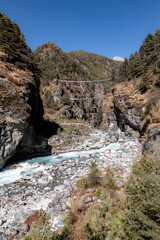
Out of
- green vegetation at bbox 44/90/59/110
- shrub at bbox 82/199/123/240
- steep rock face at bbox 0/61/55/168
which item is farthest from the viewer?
green vegetation at bbox 44/90/59/110

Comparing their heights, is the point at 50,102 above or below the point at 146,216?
above

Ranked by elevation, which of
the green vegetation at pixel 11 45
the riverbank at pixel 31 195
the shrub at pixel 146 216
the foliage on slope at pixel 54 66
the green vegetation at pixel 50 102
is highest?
the foliage on slope at pixel 54 66

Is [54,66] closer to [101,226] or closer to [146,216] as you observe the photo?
[101,226]

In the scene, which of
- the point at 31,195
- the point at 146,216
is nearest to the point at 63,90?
the point at 31,195

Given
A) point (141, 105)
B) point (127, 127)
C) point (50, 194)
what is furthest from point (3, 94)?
point (127, 127)

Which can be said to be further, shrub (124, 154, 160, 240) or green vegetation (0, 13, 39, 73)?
green vegetation (0, 13, 39, 73)

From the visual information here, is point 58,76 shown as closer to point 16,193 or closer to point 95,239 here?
point 16,193

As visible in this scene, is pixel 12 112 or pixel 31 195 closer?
pixel 31 195

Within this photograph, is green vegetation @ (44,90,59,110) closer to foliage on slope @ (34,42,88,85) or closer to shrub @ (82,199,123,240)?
foliage on slope @ (34,42,88,85)

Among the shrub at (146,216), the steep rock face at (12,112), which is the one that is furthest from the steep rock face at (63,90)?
the shrub at (146,216)

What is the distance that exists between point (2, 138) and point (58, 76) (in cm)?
4962

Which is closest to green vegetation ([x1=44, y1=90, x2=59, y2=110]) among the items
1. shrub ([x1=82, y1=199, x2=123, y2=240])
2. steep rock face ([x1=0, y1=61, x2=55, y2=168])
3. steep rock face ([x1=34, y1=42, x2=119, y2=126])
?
steep rock face ([x1=34, y1=42, x2=119, y2=126])

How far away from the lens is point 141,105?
15.0m

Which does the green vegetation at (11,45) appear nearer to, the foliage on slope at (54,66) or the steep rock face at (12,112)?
the steep rock face at (12,112)
